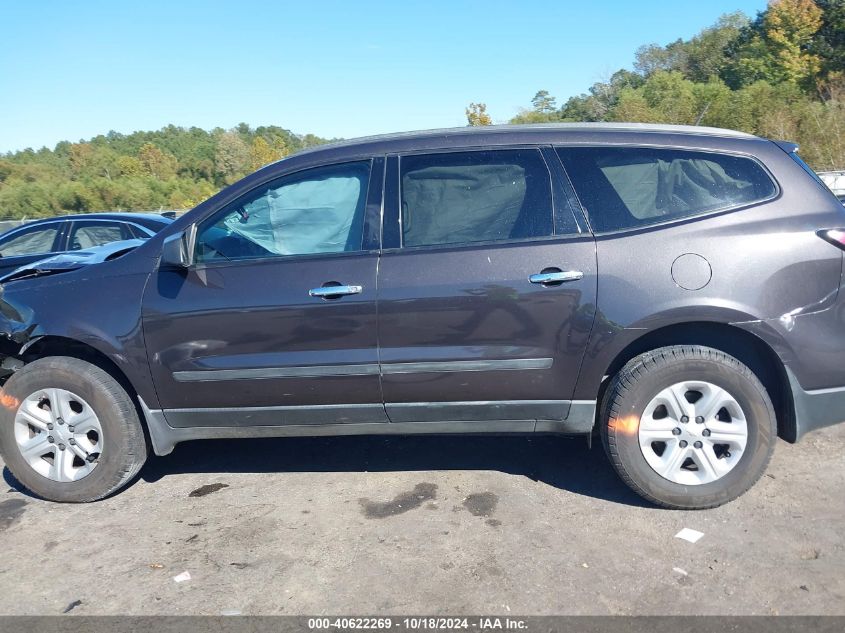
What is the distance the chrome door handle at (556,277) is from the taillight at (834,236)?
114 centimetres

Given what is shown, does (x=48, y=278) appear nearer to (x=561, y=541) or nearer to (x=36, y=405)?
(x=36, y=405)

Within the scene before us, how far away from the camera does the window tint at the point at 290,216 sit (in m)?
3.62

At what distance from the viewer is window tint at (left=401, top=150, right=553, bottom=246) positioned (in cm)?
346

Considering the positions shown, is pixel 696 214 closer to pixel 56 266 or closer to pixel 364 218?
pixel 364 218

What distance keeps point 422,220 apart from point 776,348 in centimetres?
183

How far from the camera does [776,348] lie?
327cm

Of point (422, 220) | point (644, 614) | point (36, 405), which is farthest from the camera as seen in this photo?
point (36, 405)

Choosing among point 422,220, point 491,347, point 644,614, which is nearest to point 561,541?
point 644,614

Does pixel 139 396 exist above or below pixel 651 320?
below

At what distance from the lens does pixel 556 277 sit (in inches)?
130

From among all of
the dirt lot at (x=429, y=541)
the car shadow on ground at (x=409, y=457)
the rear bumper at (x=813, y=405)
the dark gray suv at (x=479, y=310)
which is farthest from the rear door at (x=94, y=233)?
the rear bumper at (x=813, y=405)

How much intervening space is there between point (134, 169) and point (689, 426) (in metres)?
77.5

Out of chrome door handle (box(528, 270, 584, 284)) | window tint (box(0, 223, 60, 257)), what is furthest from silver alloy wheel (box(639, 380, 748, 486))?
window tint (box(0, 223, 60, 257))

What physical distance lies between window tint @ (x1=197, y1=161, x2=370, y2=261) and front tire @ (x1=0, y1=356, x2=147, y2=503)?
94cm
